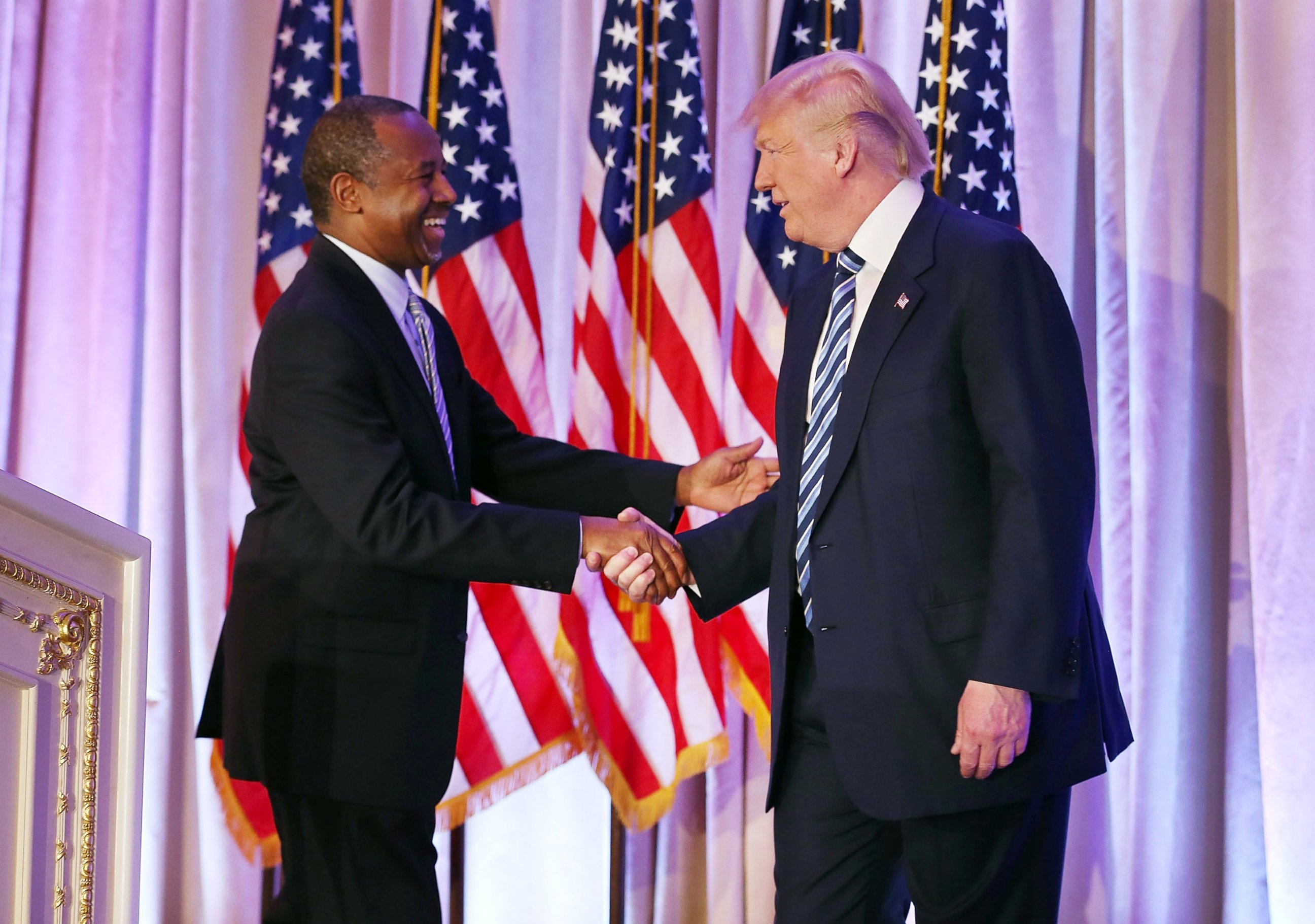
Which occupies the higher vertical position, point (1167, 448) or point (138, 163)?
point (138, 163)

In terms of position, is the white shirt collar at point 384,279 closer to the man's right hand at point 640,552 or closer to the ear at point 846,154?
the man's right hand at point 640,552

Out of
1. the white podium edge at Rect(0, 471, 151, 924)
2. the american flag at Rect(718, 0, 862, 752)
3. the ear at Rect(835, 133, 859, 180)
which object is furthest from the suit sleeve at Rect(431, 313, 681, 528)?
the white podium edge at Rect(0, 471, 151, 924)

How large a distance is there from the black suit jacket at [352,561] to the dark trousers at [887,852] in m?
0.57

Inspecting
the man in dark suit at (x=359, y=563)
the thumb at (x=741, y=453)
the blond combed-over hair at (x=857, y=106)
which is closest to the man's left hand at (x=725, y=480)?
the thumb at (x=741, y=453)

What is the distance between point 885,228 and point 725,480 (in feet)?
2.94

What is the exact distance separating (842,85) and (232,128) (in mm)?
2326

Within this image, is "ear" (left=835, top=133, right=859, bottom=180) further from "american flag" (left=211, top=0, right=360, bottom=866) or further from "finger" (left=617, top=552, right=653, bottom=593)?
"american flag" (left=211, top=0, right=360, bottom=866)

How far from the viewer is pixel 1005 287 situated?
1.95 meters

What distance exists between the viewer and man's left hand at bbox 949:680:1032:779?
1853 millimetres

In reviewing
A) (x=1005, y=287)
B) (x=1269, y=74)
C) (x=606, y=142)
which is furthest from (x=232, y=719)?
(x=1269, y=74)

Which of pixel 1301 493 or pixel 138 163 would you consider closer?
pixel 1301 493

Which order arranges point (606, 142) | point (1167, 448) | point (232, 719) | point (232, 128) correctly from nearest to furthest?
point (232, 719), point (1167, 448), point (606, 142), point (232, 128)

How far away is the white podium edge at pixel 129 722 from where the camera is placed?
5.65ft

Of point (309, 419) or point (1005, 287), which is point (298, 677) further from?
point (1005, 287)
